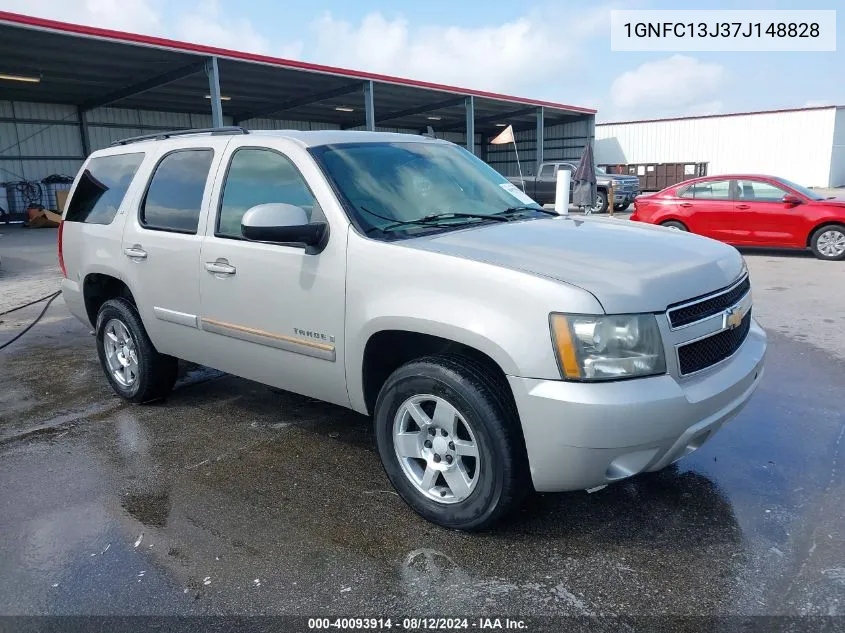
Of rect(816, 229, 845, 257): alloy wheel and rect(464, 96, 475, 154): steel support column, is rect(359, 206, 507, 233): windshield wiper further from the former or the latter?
rect(464, 96, 475, 154): steel support column

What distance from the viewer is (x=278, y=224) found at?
10.4ft

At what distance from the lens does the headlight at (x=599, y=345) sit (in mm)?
2562

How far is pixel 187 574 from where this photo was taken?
278cm

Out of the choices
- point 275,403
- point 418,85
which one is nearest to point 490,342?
point 275,403

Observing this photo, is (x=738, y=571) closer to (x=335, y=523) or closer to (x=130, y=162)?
(x=335, y=523)

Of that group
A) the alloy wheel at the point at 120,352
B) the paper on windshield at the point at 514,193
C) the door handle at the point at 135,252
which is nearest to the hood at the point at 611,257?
the paper on windshield at the point at 514,193

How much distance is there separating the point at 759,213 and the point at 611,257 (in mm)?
10306

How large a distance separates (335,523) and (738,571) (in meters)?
1.77

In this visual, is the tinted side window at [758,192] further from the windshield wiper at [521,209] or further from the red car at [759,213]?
the windshield wiper at [521,209]

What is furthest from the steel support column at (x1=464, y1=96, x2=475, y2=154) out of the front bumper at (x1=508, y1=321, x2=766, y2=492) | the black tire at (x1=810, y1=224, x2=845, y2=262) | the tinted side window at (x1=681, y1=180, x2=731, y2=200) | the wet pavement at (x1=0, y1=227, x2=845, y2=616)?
the front bumper at (x1=508, y1=321, x2=766, y2=492)

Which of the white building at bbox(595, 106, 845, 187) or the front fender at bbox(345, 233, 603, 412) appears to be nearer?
the front fender at bbox(345, 233, 603, 412)

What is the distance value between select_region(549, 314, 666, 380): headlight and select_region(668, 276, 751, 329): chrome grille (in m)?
0.20

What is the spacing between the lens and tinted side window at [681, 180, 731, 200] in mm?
12086

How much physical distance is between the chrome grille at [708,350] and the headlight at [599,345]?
0.24 m
